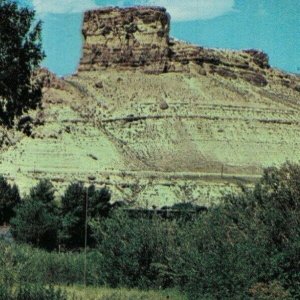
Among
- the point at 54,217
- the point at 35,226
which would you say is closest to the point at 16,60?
the point at 35,226

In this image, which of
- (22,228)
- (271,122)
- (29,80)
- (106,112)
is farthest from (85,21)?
(29,80)

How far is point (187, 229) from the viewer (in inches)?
1110

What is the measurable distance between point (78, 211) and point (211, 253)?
967 inches

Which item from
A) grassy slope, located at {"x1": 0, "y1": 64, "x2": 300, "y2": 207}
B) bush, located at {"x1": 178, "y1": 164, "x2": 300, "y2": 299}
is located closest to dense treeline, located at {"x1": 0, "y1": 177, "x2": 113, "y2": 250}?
bush, located at {"x1": 178, "y1": 164, "x2": 300, "y2": 299}

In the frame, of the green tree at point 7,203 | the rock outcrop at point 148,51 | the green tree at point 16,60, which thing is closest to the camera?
the green tree at point 16,60

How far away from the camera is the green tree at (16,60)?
1764cm

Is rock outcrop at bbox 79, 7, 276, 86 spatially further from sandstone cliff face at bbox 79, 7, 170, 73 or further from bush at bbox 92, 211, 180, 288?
bush at bbox 92, 211, 180, 288

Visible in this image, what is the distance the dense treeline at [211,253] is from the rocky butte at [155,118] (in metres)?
39.8

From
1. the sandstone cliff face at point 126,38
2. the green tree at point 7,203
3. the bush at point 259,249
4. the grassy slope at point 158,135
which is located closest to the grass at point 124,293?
the bush at point 259,249

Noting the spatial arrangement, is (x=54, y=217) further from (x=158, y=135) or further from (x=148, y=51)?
(x=148, y=51)

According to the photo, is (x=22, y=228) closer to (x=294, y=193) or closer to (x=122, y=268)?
(x=122, y=268)

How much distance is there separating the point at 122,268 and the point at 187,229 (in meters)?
2.35

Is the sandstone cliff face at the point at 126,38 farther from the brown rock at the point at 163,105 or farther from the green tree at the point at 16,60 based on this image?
the green tree at the point at 16,60

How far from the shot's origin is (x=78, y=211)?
157 ft
